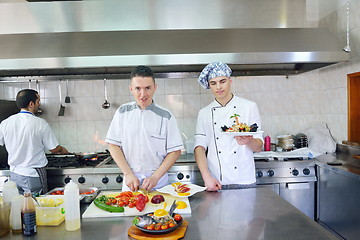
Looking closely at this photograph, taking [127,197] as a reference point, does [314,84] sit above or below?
above

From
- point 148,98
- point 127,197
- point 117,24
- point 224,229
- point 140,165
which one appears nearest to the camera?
point 224,229

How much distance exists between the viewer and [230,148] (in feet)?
8.02

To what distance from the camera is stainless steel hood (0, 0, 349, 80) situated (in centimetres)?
280

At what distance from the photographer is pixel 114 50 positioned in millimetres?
2820

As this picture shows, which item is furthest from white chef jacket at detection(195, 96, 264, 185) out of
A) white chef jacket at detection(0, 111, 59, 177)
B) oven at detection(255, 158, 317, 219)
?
white chef jacket at detection(0, 111, 59, 177)

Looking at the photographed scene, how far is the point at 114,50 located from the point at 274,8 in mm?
1758

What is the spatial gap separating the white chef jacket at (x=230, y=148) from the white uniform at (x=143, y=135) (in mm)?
318

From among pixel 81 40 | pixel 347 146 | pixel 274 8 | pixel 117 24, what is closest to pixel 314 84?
pixel 347 146

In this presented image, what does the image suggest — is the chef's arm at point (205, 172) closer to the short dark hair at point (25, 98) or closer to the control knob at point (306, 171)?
the control knob at point (306, 171)

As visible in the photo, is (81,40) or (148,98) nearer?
(148,98)

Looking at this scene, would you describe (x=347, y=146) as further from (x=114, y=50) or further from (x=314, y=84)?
(x=114, y=50)

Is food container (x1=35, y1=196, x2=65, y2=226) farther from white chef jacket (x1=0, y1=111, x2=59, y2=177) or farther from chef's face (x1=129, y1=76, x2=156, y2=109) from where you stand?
white chef jacket (x1=0, y1=111, x2=59, y2=177)

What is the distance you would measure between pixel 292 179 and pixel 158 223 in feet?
7.27

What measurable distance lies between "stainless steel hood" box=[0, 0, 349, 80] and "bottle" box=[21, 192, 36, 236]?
5.42 ft
